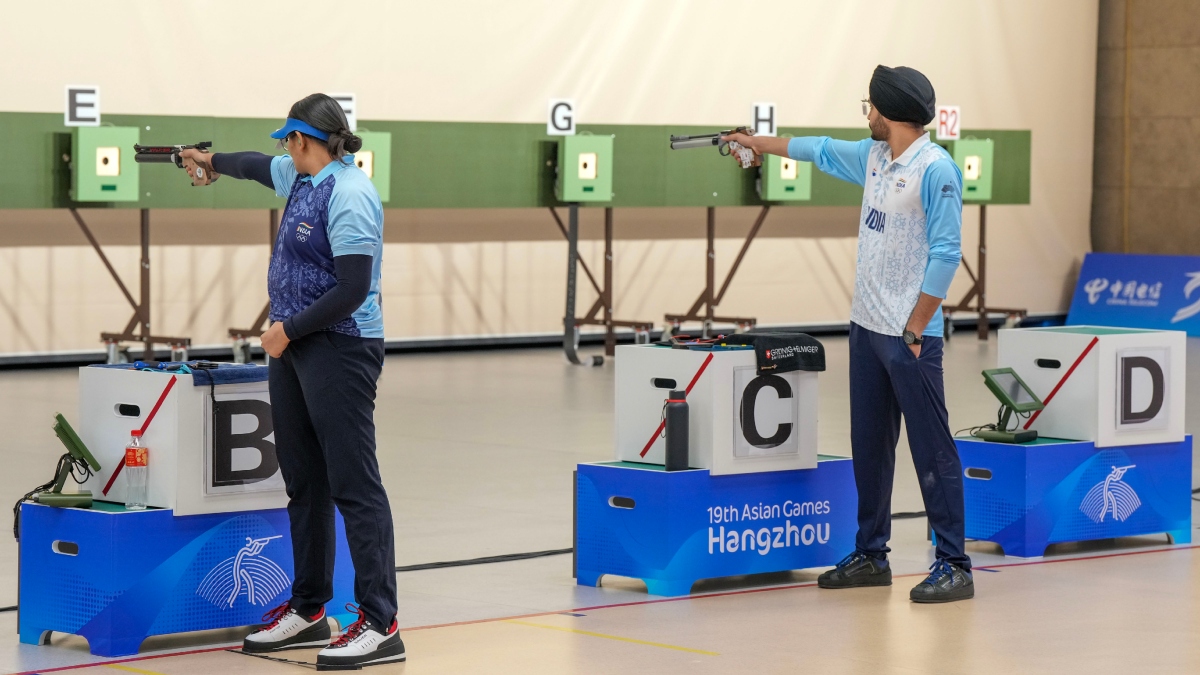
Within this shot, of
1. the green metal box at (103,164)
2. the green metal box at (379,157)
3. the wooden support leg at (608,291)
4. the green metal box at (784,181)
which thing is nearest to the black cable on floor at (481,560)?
the green metal box at (103,164)

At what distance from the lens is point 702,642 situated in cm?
457

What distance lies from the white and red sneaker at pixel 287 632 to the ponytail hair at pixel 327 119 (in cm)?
112

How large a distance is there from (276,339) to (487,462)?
3.92m

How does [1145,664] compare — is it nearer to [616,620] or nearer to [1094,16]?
[616,620]

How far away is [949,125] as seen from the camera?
607 inches

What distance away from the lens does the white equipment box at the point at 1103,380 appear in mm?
5910

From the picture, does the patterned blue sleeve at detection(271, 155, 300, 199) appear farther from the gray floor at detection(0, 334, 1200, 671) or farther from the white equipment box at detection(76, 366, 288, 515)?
the gray floor at detection(0, 334, 1200, 671)

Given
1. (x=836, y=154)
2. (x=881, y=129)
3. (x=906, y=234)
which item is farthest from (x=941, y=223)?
(x=836, y=154)

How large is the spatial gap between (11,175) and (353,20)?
293cm

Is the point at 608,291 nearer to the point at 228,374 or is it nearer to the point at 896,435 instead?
the point at 896,435

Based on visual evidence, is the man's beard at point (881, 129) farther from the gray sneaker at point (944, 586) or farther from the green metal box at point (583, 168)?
the green metal box at point (583, 168)

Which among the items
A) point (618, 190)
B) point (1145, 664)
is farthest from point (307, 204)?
point (618, 190)

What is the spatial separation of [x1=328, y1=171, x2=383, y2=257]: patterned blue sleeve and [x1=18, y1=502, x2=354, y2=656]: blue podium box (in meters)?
0.82

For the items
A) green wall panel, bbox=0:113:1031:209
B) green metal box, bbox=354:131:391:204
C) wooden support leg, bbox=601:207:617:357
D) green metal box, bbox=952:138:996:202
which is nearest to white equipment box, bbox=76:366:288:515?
green wall panel, bbox=0:113:1031:209
